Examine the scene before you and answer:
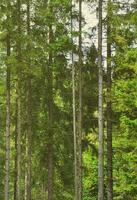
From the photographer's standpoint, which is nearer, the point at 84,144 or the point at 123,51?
the point at 123,51

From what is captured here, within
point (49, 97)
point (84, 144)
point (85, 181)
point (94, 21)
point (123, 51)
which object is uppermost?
point (94, 21)

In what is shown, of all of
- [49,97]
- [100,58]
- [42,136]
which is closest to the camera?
[100,58]

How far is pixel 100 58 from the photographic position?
21938 mm

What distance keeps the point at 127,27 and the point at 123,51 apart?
136 centimetres

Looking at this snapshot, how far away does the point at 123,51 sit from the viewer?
24281mm

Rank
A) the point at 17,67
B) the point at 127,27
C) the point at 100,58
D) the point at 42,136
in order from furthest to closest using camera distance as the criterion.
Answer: the point at 42,136
the point at 17,67
the point at 127,27
the point at 100,58

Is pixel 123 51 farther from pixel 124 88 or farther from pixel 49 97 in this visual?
pixel 49 97

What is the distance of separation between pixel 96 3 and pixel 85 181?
1355 cm

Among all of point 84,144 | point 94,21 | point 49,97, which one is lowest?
point 84,144

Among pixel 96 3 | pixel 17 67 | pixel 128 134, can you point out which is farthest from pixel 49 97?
pixel 96 3

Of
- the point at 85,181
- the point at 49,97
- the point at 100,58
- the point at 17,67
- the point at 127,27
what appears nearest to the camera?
the point at 100,58

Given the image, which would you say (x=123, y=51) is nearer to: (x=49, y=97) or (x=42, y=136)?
(x=49, y=97)

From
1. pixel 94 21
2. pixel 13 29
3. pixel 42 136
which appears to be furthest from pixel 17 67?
pixel 42 136

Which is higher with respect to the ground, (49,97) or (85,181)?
(49,97)
